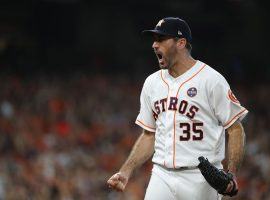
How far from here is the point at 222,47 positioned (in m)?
17.3

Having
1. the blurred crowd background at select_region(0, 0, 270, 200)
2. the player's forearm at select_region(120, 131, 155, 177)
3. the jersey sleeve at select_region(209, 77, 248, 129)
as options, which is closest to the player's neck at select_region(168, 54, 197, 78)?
the jersey sleeve at select_region(209, 77, 248, 129)

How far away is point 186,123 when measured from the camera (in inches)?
168

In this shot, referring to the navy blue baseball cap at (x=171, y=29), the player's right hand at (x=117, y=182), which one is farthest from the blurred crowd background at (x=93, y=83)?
the navy blue baseball cap at (x=171, y=29)

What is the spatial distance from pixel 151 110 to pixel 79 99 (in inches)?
368

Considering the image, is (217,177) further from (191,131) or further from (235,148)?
(191,131)

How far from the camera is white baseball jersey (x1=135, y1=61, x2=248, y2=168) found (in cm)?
423

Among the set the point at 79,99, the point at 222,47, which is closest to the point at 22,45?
the point at 79,99

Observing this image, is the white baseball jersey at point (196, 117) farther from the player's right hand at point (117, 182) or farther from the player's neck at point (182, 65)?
the player's right hand at point (117, 182)

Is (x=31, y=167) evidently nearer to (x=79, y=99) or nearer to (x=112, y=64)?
(x=79, y=99)

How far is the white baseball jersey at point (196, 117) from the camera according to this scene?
4234 mm

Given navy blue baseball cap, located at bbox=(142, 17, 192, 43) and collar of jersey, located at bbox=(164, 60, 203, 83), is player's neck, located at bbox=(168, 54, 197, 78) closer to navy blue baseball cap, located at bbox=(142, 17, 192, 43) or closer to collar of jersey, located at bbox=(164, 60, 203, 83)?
collar of jersey, located at bbox=(164, 60, 203, 83)

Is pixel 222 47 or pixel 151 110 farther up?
pixel 151 110

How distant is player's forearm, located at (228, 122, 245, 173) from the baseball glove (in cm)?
12

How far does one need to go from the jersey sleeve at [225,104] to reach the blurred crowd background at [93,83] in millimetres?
6021
